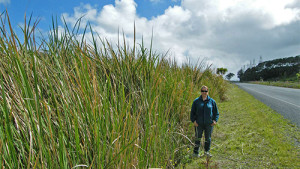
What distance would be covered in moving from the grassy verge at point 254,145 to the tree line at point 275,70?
88552mm

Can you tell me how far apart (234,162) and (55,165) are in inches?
142

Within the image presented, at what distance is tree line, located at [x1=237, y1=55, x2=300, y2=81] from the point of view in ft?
292

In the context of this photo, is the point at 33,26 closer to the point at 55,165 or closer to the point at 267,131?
the point at 55,165

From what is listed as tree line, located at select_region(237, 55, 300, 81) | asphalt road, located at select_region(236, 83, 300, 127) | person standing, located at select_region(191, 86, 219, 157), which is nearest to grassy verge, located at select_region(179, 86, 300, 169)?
person standing, located at select_region(191, 86, 219, 157)

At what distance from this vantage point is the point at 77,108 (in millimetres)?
1333

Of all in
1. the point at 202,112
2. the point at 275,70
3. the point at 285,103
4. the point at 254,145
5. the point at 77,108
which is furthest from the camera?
the point at 275,70

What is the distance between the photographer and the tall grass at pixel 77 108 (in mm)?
1146

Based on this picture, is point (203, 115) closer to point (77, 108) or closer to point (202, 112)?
point (202, 112)

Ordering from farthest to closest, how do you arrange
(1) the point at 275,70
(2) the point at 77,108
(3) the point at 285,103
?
(1) the point at 275,70
(3) the point at 285,103
(2) the point at 77,108

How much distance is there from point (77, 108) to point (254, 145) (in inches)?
188

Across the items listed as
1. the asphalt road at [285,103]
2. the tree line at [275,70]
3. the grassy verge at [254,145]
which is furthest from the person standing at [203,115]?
the tree line at [275,70]

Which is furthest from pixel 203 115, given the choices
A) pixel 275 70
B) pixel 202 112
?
pixel 275 70

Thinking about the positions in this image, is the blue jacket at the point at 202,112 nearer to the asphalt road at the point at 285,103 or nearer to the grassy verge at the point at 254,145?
the grassy verge at the point at 254,145

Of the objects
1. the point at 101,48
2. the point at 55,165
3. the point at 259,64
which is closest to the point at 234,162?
the point at 101,48
